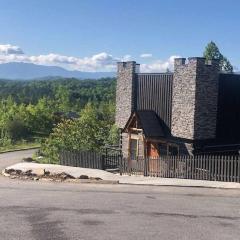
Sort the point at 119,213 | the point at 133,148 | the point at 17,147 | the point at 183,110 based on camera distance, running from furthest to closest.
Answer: the point at 17,147
the point at 133,148
the point at 183,110
the point at 119,213

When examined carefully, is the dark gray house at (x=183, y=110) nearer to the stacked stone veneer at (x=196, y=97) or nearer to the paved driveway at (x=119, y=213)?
the stacked stone veneer at (x=196, y=97)

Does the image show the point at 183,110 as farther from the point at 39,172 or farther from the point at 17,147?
the point at 17,147

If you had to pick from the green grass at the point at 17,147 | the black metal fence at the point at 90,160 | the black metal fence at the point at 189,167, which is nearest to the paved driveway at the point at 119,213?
the black metal fence at the point at 189,167

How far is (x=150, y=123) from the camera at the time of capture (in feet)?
106

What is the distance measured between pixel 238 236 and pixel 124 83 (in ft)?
73.6

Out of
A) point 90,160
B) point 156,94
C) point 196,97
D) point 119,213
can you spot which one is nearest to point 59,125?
point 90,160

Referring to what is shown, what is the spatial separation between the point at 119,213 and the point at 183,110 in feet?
45.5

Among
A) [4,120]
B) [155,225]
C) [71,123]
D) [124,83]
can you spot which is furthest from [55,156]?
[4,120]

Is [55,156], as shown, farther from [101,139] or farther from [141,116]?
[141,116]

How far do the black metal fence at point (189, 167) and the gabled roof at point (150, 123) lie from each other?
11.0ft

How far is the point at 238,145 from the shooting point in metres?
31.3

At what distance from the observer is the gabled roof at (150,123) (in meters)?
31.9

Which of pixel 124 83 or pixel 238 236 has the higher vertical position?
pixel 124 83

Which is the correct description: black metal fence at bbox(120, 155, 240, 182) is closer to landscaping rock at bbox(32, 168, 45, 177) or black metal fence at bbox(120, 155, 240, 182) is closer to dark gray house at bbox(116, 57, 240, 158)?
dark gray house at bbox(116, 57, 240, 158)
